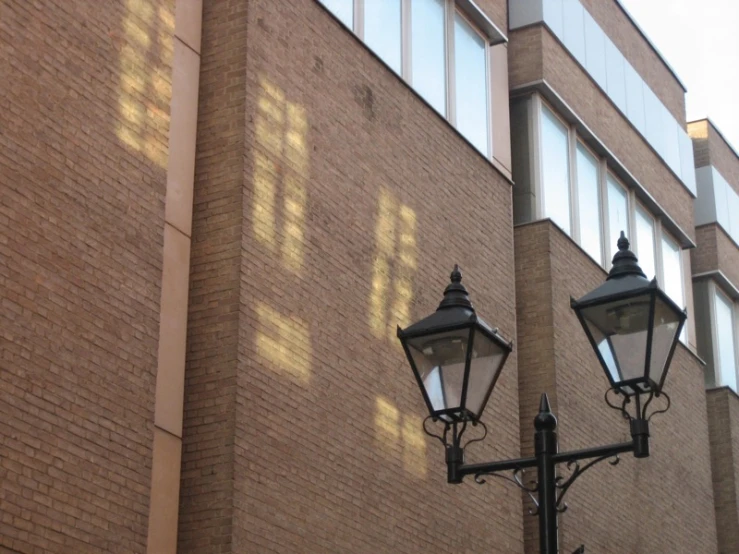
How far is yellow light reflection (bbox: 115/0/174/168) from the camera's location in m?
13.0

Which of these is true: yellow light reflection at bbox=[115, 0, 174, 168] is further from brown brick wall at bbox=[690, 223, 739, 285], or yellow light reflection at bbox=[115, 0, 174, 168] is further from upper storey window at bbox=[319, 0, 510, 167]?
brown brick wall at bbox=[690, 223, 739, 285]

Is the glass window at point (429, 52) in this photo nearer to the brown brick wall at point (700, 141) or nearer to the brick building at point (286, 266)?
the brick building at point (286, 266)

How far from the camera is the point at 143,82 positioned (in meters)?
13.3

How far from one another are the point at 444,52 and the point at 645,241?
684 centimetres

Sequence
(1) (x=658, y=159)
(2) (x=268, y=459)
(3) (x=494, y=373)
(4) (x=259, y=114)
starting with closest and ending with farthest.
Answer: (3) (x=494, y=373) → (2) (x=268, y=459) → (4) (x=259, y=114) → (1) (x=658, y=159)

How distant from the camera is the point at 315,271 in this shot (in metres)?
14.8

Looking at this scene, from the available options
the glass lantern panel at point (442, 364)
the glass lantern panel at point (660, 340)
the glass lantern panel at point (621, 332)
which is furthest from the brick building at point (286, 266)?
the glass lantern panel at point (660, 340)

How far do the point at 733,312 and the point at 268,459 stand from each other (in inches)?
677

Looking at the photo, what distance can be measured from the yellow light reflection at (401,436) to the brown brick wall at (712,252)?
1305cm

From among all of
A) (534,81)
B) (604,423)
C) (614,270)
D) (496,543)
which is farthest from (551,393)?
(614,270)

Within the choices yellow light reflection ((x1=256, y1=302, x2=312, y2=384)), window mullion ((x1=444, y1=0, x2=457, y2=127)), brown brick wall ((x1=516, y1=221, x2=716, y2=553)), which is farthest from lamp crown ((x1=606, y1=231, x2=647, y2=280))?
brown brick wall ((x1=516, y1=221, x2=716, y2=553))

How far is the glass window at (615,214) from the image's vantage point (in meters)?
22.9

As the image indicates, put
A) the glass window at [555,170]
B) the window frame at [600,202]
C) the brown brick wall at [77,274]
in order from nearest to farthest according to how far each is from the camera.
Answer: the brown brick wall at [77,274] → the window frame at [600,202] → the glass window at [555,170]

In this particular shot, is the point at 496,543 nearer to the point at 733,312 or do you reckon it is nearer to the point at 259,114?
the point at 259,114
